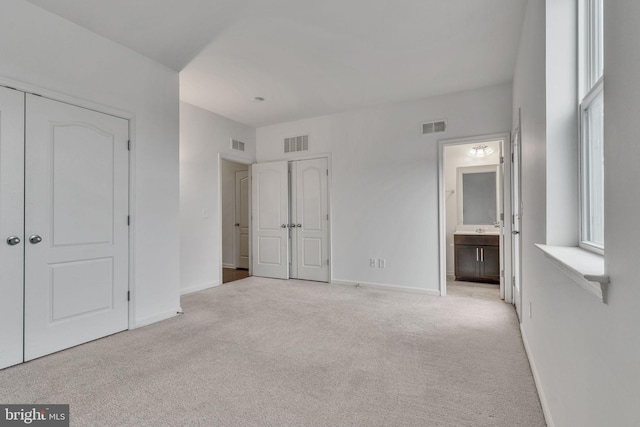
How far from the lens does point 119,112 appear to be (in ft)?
10.1

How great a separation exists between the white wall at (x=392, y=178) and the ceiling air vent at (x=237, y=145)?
3.96ft

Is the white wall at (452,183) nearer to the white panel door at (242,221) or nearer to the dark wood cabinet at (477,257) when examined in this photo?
the dark wood cabinet at (477,257)

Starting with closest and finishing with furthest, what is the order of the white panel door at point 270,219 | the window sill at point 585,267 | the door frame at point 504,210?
the window sill at point 585,267
the door frame at point 504,210
the white panel door at point 270,219

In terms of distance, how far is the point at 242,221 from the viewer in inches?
274

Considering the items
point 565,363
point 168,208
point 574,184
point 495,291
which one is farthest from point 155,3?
point 495,291

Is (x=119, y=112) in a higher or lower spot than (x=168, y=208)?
higher

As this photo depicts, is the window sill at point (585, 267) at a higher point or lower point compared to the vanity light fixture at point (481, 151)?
lower

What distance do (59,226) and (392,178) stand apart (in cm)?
387

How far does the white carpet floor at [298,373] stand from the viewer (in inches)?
69.4

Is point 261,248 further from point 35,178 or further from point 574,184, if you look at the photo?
point 574,184

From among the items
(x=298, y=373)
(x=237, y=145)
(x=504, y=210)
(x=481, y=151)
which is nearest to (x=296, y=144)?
(x=237, y=145)

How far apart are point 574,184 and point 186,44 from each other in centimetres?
328

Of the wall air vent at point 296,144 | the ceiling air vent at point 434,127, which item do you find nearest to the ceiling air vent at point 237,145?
the wall air vent at point 296,144

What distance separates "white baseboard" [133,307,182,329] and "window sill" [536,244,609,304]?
3435 mm
